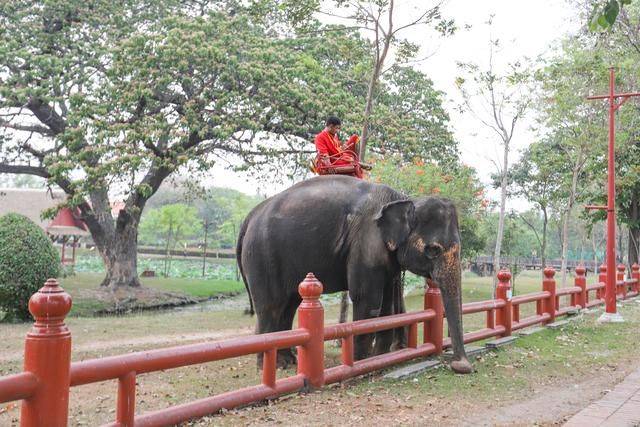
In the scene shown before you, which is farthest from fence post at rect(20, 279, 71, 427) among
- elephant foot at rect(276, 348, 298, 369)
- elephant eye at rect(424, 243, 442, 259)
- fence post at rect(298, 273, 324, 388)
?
elephant foot at rect(276, 348, 298, 369)

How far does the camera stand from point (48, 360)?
12.3 feet

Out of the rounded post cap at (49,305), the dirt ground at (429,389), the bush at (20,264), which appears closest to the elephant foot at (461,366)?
the dirt ground at (429,389)

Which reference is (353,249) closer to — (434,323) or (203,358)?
(434,323)

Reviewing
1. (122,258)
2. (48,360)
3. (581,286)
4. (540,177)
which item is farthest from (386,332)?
(540,177)

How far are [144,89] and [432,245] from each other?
39.6 ft

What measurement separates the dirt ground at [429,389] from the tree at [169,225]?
2396 cm

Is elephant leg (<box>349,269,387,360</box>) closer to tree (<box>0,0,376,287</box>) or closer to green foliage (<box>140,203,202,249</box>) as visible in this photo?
tree (<box>0,0,376,287</box>)

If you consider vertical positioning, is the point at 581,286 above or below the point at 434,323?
above

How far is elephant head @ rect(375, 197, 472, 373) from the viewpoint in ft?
23.9

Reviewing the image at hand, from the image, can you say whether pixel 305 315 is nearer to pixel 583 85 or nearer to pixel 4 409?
pixel 4 409

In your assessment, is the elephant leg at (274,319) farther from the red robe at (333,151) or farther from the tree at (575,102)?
the tree at (575,102)

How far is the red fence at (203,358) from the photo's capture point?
3715 mm

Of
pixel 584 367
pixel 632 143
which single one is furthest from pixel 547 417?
pixel 632 143

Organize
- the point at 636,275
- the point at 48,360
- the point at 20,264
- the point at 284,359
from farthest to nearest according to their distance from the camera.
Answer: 1. the point at 636,275
2. the point at 20,264
3. the point at 284,359
4. the point at 48,360
